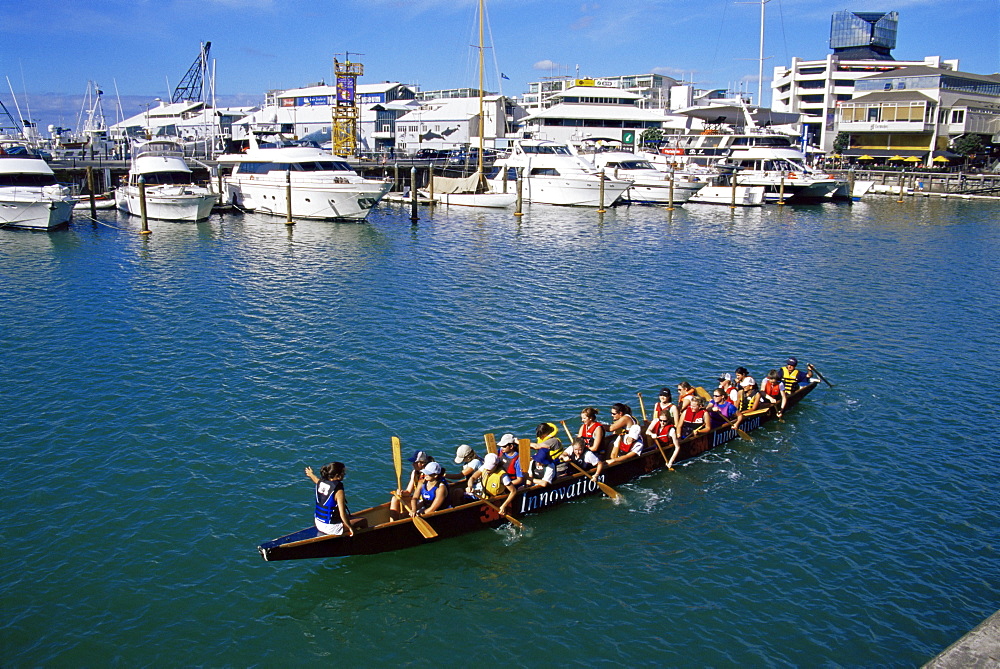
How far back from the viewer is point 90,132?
102m

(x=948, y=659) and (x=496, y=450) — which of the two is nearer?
(x=948, y=659)

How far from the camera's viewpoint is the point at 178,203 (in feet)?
152

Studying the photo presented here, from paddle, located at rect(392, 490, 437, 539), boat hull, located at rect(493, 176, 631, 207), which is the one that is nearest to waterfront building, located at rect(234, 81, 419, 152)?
boat hull, located at rect(493, 176, 631, 207)

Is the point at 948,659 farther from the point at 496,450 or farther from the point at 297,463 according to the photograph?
the point at 297,463

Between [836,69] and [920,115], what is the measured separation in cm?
3090

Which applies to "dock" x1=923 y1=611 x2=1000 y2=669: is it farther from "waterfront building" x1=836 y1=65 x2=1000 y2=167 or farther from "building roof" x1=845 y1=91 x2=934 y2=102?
"building roof" x1=845 y1=91 x2=934 y2=102

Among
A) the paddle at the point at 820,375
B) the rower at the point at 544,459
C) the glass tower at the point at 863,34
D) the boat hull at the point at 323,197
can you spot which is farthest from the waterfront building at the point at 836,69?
the rower at the point at 544,459

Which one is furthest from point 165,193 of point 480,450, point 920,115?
point 920,115

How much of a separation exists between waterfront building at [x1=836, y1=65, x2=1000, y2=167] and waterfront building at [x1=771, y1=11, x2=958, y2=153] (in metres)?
8.03

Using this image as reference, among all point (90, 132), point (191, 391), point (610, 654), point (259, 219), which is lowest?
point (610, 654)

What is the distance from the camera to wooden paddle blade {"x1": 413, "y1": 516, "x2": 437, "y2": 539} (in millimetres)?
11930

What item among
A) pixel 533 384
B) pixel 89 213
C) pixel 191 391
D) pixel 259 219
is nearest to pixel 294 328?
pixel 191 391

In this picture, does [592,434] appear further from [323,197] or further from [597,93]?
[597,93]

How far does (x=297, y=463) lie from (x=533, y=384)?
6.70 metres
